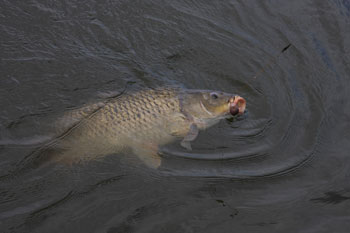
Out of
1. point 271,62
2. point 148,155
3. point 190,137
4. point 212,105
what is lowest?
point 148,155

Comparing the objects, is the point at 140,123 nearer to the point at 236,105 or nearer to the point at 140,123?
the point at 140,123

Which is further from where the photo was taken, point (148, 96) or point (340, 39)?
point (340, 39)

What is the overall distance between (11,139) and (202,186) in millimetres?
1806

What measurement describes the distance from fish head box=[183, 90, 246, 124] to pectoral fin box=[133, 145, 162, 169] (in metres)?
0.61

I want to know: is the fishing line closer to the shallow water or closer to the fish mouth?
the shallow water

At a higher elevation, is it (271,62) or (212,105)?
(271,62)

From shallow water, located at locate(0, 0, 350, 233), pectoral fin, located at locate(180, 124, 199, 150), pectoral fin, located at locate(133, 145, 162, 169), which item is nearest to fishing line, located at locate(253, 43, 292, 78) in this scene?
shallow water, located at locate(0, 0, 350, 233)

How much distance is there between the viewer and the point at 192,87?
495 centimetres

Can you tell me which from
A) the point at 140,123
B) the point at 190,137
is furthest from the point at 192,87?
the point at 140,123

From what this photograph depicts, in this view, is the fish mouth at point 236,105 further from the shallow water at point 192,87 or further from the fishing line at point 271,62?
the fishing line at point 271,62

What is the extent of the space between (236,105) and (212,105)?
0.25 m

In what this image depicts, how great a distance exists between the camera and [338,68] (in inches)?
216

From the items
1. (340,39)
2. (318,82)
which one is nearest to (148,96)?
(318,82)

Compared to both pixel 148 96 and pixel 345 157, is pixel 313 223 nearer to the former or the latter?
pixel 345 157
